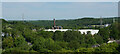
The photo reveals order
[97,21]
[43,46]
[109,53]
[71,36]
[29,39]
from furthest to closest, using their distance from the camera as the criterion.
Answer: [97,21] < [71,36] < [29,39] < [43,46] < [109,53]

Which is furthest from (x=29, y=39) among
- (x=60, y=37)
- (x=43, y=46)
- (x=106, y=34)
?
(x=106, y=34)

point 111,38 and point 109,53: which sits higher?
point 109,53

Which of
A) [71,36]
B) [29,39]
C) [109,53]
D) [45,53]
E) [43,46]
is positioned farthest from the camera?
[71,36]

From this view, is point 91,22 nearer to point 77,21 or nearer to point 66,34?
point 77,21

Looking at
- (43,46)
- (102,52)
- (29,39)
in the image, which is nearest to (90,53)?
(102,52)

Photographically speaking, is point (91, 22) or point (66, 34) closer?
point (66, 34)

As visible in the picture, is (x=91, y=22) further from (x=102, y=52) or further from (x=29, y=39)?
(x=102, y=52)

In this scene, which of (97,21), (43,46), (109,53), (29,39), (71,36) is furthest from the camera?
(97,21)

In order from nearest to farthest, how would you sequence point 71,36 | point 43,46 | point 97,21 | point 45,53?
point 45,53, point 43,46, point 71,36, point 97,21

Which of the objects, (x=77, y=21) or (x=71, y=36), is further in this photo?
(x=77, y=21)
